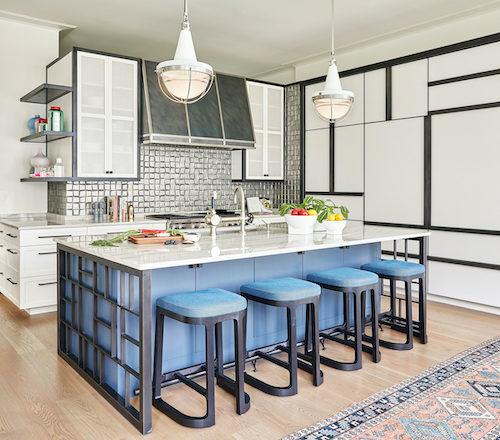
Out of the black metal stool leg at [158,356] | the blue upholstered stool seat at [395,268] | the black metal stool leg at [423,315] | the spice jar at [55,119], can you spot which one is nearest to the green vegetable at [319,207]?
the blue upholstered stool seat at [395,268]

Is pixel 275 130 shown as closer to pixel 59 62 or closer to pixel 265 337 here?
pixel 59 62

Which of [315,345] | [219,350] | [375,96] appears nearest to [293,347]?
[315,345]

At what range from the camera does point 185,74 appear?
9.68 ft

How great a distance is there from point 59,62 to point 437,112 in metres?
4.06

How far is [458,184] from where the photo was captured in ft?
16.4

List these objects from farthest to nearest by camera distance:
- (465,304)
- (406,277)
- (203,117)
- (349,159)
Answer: (349,159)
(203,117)
(465,304)
(406,277)

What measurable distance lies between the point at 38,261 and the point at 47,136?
53.8 inches

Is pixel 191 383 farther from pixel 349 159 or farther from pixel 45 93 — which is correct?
pixel 349 159

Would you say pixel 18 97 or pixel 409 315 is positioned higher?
pixel 18 97

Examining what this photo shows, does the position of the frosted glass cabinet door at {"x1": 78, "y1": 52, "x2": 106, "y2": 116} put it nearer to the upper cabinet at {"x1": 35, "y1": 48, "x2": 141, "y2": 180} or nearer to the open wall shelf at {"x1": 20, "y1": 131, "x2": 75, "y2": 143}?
the upper cabinet at {"x1": 35, "y1": 48, "x2": 141, "y2": 180}

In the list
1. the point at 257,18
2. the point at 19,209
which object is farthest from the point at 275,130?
the point at 19,209

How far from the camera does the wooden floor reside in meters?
2.49

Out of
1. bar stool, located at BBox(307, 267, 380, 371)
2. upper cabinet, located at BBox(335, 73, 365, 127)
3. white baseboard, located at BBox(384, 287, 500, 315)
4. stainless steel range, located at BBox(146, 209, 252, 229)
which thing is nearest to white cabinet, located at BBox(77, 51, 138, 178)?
stainless steel range, located at BBox(146, 209, 252, 229)

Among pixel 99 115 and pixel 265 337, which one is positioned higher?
pixel 99 115
